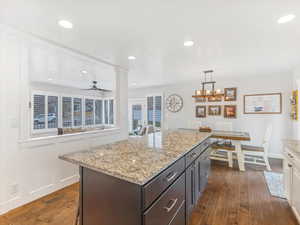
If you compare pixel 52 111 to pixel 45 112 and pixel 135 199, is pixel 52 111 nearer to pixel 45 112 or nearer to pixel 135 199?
pixel 45 112

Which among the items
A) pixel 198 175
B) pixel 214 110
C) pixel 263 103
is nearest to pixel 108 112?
pixel 214 110

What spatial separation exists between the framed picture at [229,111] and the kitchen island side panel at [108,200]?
4.82 metres

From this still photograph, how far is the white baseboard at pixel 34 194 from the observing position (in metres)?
1.96

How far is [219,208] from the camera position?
216cm

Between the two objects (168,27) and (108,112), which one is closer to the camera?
(168,27)

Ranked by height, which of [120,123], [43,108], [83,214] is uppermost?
[43,108]

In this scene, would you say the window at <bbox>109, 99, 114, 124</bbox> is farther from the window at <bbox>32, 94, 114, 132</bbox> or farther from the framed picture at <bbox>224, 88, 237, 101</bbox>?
the framed picture at <bbox>224, 88, 237, 101</bbox>

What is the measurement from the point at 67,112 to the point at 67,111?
4cm

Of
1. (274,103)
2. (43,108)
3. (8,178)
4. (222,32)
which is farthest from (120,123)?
(274,103)

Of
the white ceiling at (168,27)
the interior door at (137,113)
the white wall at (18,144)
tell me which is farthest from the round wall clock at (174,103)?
the white wall at (18,144)

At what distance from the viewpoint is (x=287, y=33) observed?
211 centimetres

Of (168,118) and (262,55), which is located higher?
(262,55)

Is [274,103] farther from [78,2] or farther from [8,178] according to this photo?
[8,178]

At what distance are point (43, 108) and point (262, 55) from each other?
7.05m
